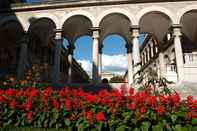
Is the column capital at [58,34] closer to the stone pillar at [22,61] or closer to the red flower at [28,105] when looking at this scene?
the stone pillar at [22,61]

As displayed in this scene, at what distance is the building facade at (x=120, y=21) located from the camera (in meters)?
21.6

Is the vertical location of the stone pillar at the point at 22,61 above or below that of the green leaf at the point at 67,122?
above

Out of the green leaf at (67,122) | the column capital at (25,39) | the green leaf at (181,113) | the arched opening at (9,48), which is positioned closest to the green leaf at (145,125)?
the green leaf at (181,113)

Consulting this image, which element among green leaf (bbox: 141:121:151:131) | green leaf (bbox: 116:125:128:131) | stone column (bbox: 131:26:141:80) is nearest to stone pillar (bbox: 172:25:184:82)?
stone column (bbox: 131:26:141:80)

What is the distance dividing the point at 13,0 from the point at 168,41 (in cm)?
1948

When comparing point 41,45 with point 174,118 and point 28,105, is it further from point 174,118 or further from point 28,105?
point 174,118

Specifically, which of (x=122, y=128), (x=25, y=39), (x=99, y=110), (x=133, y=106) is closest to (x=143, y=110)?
(x=133, y=106)

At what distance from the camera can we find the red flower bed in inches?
239

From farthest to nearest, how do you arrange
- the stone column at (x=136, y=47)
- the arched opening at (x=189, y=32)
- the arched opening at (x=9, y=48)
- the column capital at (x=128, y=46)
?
the arched opening at (x=9, y=48), the column capital at (x=128, y=46), the arched opening at (x=189, y=32), the stone column at (x=136, y=47)

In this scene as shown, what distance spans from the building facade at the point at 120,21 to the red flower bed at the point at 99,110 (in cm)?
1344

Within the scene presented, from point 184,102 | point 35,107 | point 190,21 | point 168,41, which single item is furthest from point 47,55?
point 184,102

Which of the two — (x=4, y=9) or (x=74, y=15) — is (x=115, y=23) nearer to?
(x=74, y=15)

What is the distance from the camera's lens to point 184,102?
664cm

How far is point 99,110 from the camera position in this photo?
692 cm
